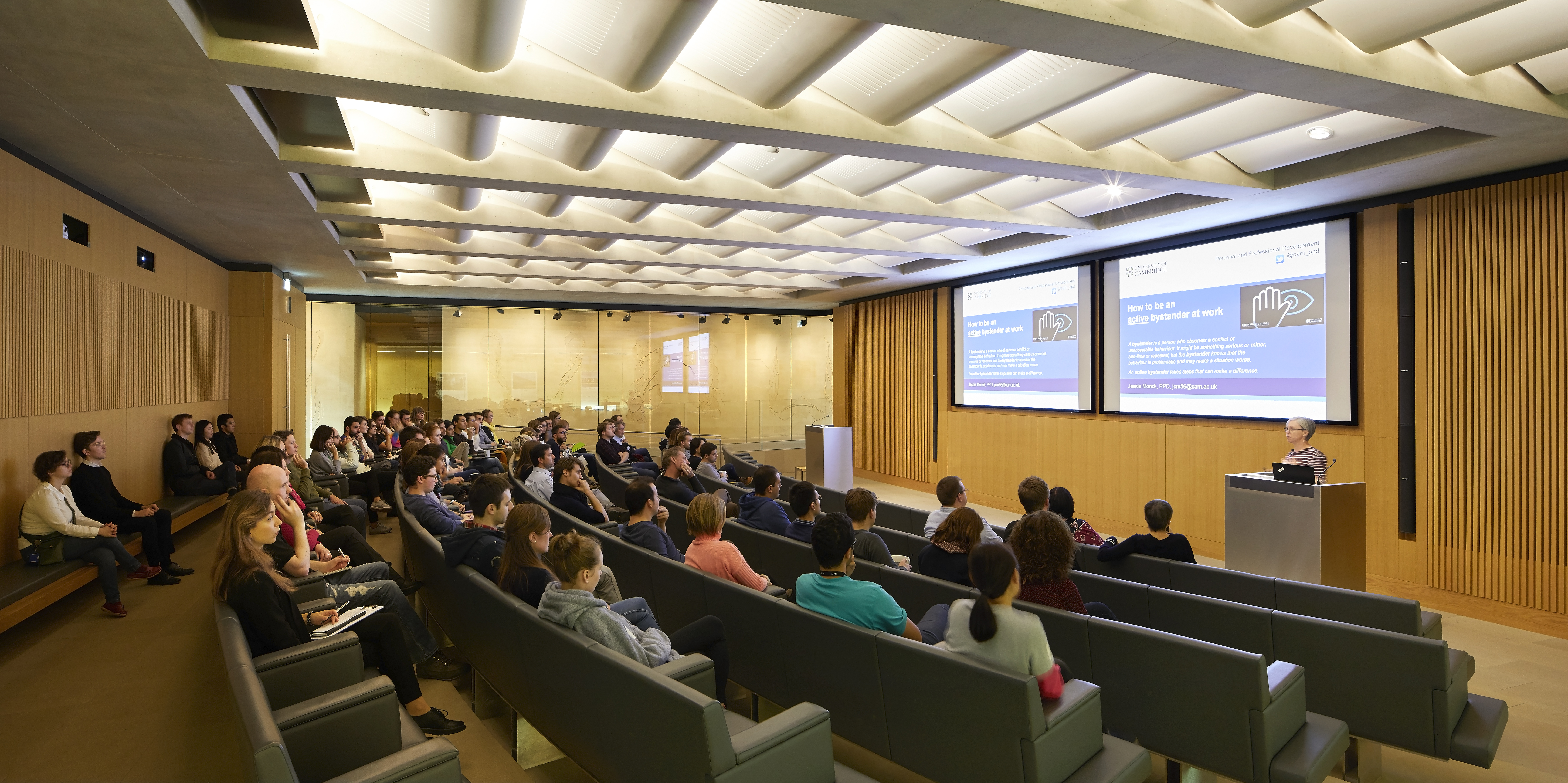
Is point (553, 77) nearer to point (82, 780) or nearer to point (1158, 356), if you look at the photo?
point (82, 780)

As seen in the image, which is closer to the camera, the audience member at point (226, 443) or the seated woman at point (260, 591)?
the seated woman at point (260, 591)

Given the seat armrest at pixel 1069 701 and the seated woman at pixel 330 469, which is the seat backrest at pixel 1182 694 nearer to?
the seat armrest at pixel 1069 701

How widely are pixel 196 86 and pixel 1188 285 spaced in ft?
26.9

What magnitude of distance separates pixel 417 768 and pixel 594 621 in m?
0.82

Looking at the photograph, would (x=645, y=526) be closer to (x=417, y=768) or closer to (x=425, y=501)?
(x=425, y=501)

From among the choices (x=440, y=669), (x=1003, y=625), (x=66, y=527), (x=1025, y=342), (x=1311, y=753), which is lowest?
(x=440, y=669)

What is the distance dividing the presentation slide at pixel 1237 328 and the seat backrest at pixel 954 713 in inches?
232

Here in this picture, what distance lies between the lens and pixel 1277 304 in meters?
6.93

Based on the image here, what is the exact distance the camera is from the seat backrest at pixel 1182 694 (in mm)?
2459

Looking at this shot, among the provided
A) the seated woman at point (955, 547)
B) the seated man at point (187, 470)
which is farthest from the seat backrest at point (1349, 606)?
the seated man at point (187, 470)

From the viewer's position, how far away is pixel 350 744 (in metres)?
2.20

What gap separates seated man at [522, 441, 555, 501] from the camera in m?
6.49

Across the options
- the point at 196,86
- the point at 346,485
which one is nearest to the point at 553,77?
the point at 196,86

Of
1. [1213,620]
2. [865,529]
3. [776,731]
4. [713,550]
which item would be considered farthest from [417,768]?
[1213,620]
